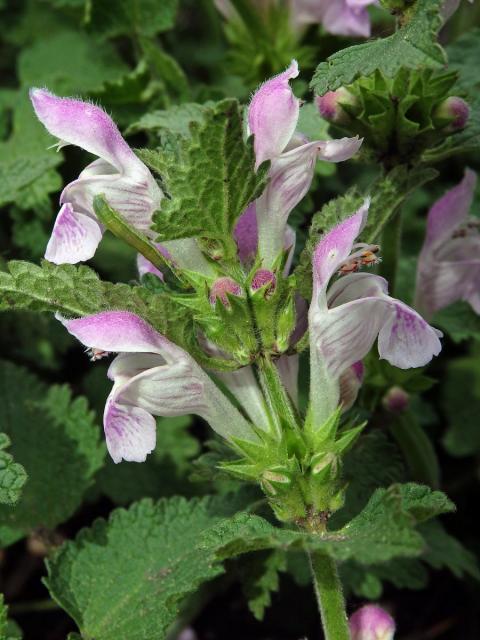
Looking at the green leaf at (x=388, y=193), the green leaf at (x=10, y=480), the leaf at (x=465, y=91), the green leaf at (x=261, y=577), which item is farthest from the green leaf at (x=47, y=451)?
the leaf at (x=465, y=91)

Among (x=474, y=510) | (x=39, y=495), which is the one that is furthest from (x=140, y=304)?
(x=474, y=510)

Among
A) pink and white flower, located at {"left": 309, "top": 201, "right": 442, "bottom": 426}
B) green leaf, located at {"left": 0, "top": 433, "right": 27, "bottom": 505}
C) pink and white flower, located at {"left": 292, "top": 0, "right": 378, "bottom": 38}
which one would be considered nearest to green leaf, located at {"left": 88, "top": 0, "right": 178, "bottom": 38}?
pink and white flower, located at {"left": 292, "top": 0, "right": 378, "bottom": 38}

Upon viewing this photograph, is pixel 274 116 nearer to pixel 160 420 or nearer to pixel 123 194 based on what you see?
pixel 123 194

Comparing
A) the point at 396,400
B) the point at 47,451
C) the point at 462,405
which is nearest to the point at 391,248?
the point at 396,400

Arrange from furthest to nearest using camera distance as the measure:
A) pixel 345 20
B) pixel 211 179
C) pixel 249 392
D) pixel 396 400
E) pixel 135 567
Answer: pixel 345 20 < pixel 396 400 < pixel 135 567 < pixel 249 392 < pixel 211 179

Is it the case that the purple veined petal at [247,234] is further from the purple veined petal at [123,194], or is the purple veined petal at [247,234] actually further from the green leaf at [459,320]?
the green leaf at [459,320]

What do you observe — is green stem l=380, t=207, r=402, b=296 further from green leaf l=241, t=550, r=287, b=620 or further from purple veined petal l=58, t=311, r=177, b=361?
purple veined petal l=58, t=311, r=177, b=361

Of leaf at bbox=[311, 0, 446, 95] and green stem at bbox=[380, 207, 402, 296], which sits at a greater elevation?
leaf at bbox=[311, 0, 446, 95]
